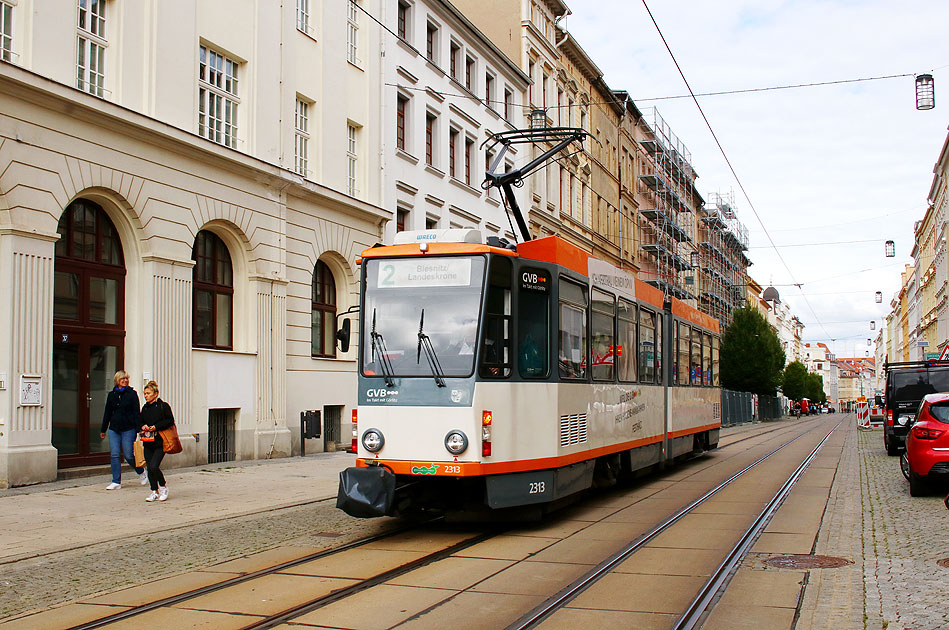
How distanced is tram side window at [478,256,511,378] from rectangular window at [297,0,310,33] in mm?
14717

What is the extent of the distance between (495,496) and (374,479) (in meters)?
1.31

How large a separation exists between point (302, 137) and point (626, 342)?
39.2 feet

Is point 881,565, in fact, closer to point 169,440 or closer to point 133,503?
point 169,440

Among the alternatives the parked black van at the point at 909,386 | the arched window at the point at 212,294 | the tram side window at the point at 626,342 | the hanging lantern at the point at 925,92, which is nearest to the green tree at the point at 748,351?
the parked black van at the point at 909,386

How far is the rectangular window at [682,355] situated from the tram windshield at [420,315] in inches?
334

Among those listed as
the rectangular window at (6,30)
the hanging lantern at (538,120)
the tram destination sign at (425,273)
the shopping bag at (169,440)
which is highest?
the hanging lantern at (538,120)

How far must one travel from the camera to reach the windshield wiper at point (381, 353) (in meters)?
10.6

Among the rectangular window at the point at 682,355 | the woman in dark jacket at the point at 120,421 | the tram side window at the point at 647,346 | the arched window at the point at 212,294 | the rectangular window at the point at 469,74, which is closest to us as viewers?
the woman in dark jacket at the point at 120,421

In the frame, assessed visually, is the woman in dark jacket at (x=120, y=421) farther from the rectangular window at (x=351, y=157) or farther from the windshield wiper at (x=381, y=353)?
the rectangular window at (x=351, y=157)

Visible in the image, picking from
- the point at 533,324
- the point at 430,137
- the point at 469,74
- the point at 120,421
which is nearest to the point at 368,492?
the point at 533,324

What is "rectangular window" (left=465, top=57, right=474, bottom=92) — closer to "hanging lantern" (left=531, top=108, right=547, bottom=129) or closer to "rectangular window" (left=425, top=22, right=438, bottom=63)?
"rectangular window" (left=425, top=22, right=438, bottom=63)

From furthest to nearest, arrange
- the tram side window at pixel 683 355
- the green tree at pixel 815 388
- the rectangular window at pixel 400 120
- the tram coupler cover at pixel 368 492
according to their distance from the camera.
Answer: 1. the green tree at pixel 815 388
2. the rectangular window at pixel 400 120
3. the tram side window at pixel 683 355
4. the tram coupler cover at pixel 368 492

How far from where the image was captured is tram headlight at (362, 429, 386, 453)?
10531mm

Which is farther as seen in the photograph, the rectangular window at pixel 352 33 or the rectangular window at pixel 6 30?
the rectangular window at pixel 352 33
